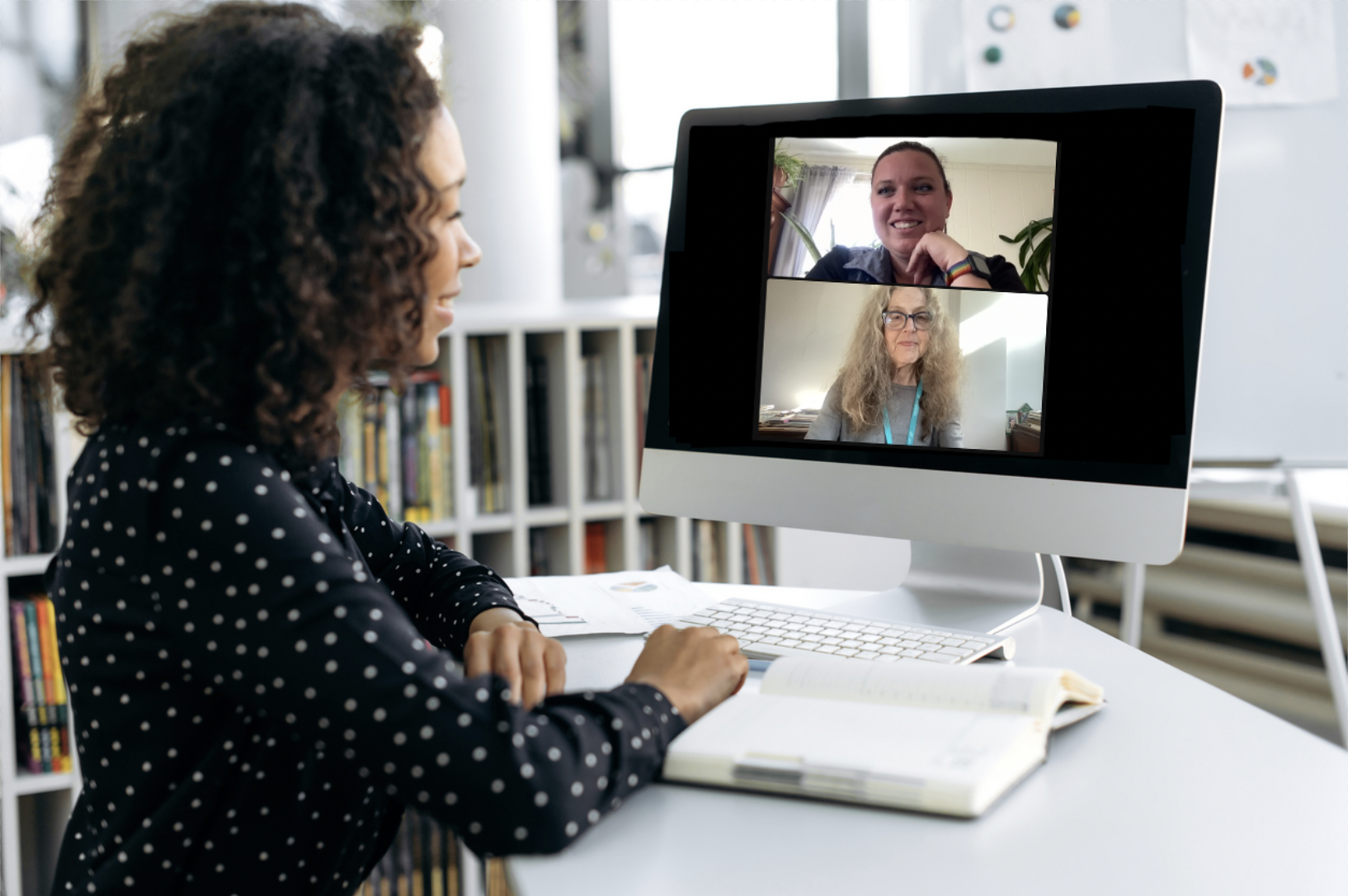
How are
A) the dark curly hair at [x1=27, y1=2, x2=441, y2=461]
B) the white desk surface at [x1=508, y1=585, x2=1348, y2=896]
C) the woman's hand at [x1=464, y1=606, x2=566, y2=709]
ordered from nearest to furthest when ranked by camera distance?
the white desk surface at [x1=508, y1=585, x2=1348, y2=896], the dark curly hair at [x1=27, y1=2, x2=441, y2=461], the woman's hand at [x1=464, y1=606, x2=566, y2=709]

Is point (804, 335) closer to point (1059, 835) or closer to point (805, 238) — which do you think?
point (805, 238)

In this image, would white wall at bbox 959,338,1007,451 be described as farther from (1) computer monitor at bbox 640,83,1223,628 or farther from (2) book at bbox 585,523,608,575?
(2) book at bbox 585,523,608,575

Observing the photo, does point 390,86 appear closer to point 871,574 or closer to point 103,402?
point 103,402

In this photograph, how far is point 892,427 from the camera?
3.32 feet

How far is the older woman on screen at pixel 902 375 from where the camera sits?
982 millimetres

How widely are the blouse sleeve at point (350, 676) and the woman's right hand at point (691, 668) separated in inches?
3.0

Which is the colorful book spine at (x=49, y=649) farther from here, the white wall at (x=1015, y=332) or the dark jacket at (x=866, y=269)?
the white wall at (x=1015, y=332)

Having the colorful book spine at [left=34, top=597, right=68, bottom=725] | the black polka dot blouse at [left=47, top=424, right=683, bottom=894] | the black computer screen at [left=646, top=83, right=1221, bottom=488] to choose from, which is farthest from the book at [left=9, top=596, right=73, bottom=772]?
A: the black computer screen at [left=646, top=83, right=1221, bottom=488]

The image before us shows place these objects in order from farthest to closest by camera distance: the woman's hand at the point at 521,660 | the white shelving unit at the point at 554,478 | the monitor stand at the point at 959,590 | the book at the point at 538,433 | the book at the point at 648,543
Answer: the book at the point at 648,543, the book at the point at 538,433, the white shelving unit at the point at 554,478, the monitor stand at the point at 959,590, the woman's hand at the point at 521,660

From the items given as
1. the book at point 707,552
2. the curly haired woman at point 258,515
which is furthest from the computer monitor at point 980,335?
the book at point 707,552

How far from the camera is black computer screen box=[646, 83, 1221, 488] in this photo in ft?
2.93

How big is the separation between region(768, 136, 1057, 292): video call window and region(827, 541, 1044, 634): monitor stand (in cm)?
29

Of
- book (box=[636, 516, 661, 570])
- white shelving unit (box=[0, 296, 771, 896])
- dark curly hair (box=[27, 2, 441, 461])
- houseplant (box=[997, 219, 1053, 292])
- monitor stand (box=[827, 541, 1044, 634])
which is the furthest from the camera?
book (box=[636, 516, 661, 570])

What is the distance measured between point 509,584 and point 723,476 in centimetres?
30
